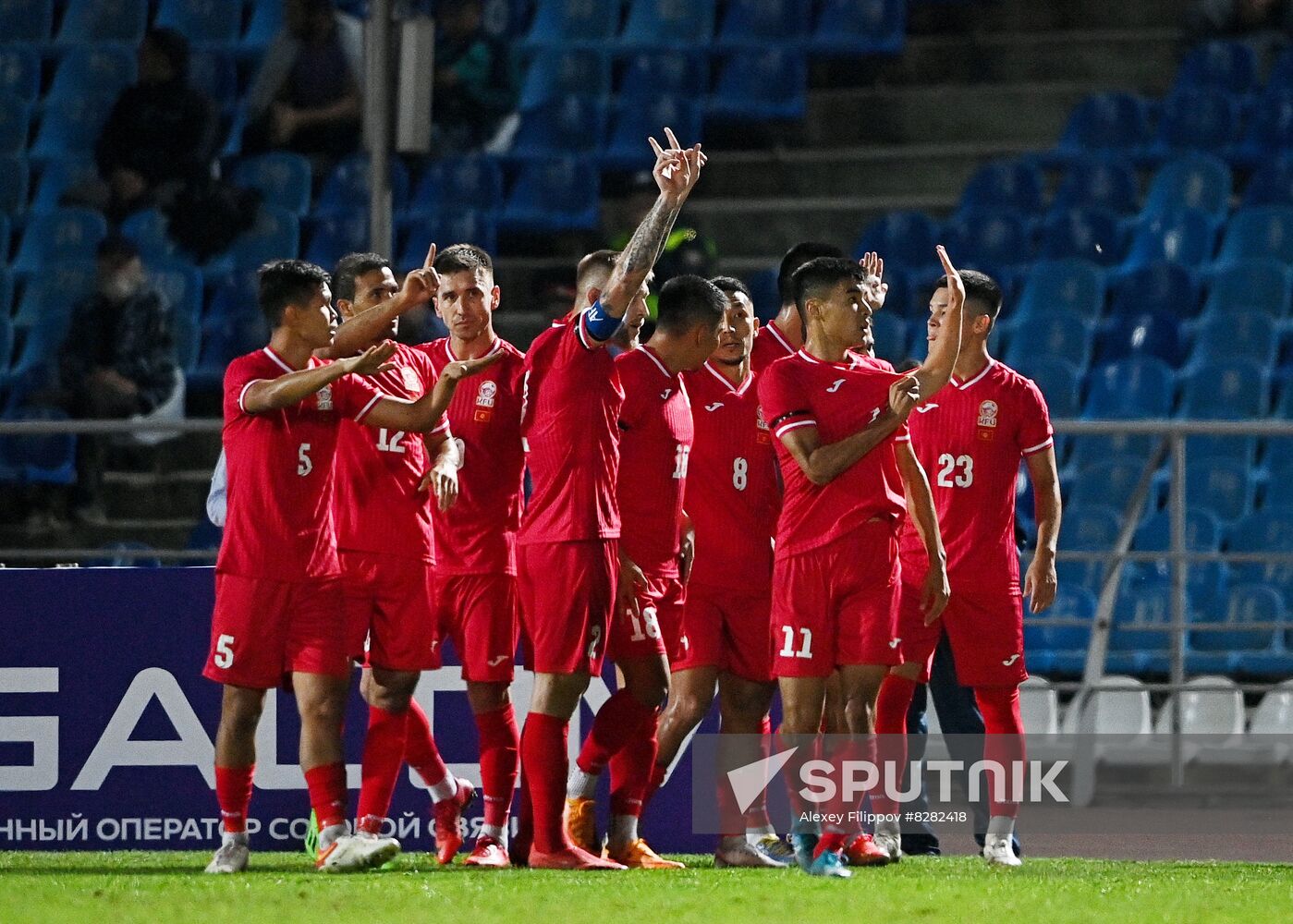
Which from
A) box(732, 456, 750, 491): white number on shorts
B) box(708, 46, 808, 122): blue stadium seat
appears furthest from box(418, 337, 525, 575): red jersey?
box(708, 46, 808, 122): blue stadium seat

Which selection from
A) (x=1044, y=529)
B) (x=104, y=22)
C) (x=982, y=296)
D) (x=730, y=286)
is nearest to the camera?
(x=1044, y=529)

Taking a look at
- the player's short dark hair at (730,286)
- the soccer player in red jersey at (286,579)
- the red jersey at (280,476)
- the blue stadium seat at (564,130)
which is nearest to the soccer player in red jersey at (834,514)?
the player's short dark hair at (730,286)

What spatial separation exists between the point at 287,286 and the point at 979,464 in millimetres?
2388

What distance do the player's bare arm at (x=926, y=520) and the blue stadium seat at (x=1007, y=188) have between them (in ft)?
26.8

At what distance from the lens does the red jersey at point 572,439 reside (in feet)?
21.5

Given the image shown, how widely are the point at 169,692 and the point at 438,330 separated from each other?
584 centimetres

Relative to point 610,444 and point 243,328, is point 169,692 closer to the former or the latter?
point 610,444

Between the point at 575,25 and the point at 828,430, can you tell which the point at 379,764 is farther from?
the point at 575,25

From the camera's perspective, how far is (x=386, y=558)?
677cm

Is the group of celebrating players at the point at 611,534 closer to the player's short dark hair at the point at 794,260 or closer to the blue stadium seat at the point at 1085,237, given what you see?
the player's short dark hair at the point at 794,260

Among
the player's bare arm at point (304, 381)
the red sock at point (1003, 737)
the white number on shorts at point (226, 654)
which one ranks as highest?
the player's bare arm at point (304, 381)

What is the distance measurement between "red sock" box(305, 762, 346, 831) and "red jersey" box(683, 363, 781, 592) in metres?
1.40

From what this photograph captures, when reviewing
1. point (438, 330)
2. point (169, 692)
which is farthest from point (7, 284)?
point (169, 692)

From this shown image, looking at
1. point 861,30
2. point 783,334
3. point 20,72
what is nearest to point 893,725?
point 783,334
